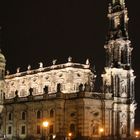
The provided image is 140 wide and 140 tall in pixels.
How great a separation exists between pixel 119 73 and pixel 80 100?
11.9 meters

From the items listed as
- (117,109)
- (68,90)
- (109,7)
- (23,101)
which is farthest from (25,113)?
(109,7)

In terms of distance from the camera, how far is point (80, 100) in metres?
83.8

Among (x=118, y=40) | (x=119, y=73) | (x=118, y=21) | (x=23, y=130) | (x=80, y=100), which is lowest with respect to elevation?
(x=23, y=130)

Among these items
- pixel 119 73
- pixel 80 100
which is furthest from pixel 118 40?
pixel 80 100

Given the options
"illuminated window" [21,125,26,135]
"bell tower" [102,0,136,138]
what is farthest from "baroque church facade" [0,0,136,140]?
"illuminated window" [21,125,26,135]

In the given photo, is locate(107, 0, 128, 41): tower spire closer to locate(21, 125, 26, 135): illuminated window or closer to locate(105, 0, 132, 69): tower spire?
locate(105, 0, 132, 69): tower spire

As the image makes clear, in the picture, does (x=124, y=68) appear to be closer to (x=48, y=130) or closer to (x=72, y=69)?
(x=72, y=69)

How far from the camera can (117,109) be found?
91.0m

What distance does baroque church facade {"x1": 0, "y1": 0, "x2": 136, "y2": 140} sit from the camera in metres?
84.8

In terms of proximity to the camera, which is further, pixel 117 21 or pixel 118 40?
pixel 117 21

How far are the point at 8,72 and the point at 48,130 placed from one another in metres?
26.6

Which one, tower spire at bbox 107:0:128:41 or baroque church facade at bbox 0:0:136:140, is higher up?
tower spire at bbox 107:0:128:41

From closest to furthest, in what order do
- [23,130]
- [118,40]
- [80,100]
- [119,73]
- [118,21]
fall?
[80,100]
[23,130]
[119,73]
[118,40]
[118,21]

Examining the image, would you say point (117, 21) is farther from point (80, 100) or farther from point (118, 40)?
point (80, 100)
